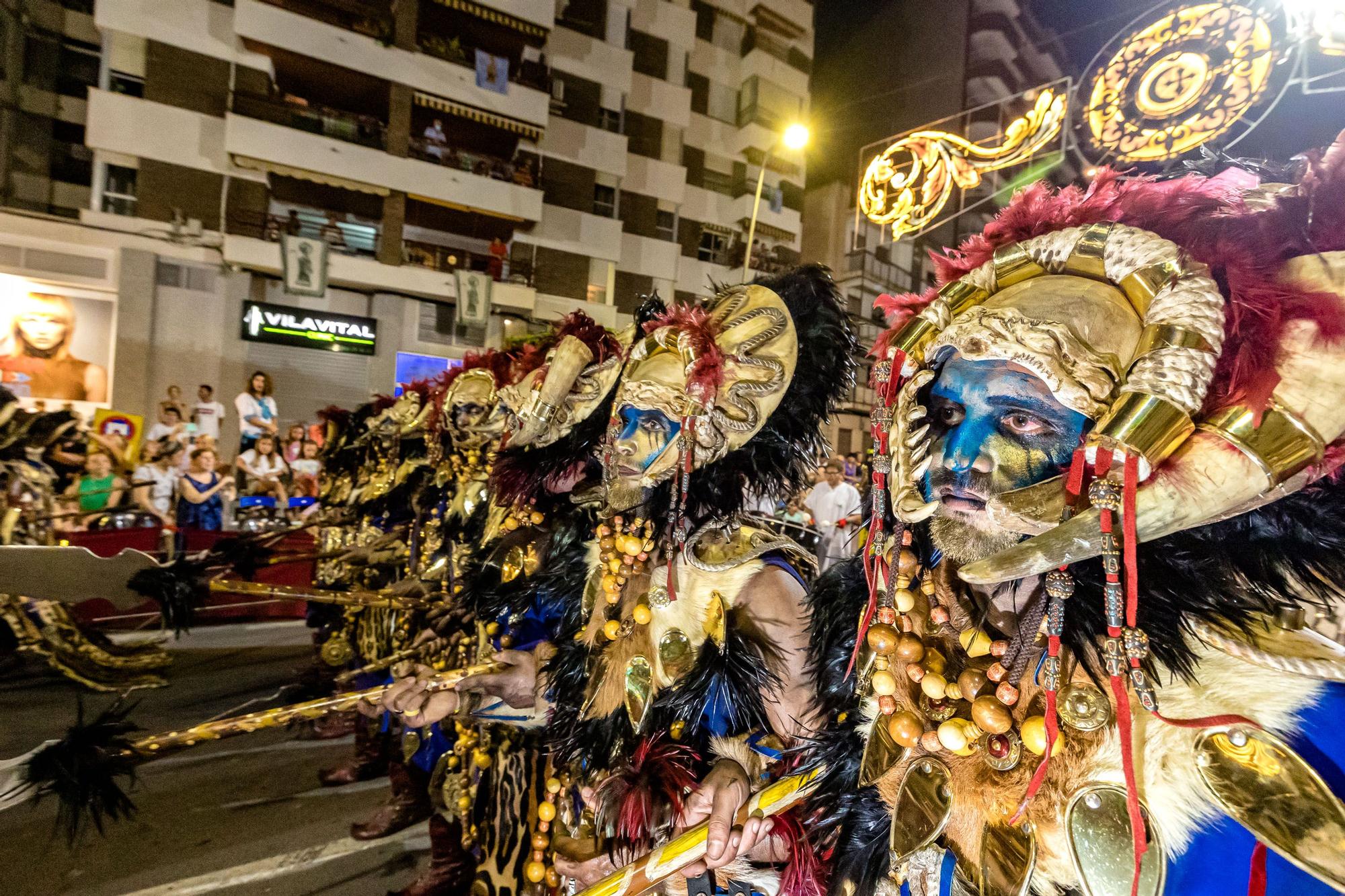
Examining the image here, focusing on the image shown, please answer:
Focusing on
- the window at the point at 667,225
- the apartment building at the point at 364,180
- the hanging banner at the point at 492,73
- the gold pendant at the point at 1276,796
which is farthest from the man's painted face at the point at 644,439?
the window at the point at 667,225

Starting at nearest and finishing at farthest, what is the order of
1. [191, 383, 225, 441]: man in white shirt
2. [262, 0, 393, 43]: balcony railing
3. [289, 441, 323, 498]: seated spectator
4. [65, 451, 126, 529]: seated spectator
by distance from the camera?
[65, 451, 126, 529]: seated spectator
[289, 441, 323, 498]: seated spectator
[191, 383, 225, 441]: man in white shirt
[262, 0, 393, 43]: balcony railing

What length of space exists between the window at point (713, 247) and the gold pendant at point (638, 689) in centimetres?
1996

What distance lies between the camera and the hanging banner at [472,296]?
14109 millimetres

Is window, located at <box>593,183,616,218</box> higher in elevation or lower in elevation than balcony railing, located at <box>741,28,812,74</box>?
lower

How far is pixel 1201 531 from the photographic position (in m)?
0.96

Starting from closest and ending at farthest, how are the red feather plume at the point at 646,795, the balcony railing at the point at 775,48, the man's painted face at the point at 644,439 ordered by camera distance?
the red feather plume at the point at 646,795 → the man's painted face at the point at 644,439 → the balcony railing at the point at 775,48

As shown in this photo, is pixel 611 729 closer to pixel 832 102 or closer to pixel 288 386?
pixel 832 102

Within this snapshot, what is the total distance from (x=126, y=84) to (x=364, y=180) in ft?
16.0

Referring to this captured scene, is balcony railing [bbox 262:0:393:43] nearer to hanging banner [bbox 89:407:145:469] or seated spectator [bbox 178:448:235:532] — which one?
hanging banner [bbox 89:407:145:469]

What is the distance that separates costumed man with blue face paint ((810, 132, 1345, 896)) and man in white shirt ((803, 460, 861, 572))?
669cm

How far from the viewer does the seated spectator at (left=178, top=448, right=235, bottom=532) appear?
7.52 meters

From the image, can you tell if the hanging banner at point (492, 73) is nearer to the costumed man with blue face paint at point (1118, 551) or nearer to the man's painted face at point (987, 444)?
the costumed man with blue face paint at point (1118, 551)

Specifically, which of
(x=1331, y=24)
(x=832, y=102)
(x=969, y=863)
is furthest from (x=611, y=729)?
(x=832, y=102)

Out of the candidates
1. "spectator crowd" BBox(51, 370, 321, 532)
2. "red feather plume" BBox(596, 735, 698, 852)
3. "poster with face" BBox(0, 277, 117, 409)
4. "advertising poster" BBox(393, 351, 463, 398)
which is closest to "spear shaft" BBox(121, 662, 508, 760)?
"red feather plume" BBox(596, 735, 698, 852)
